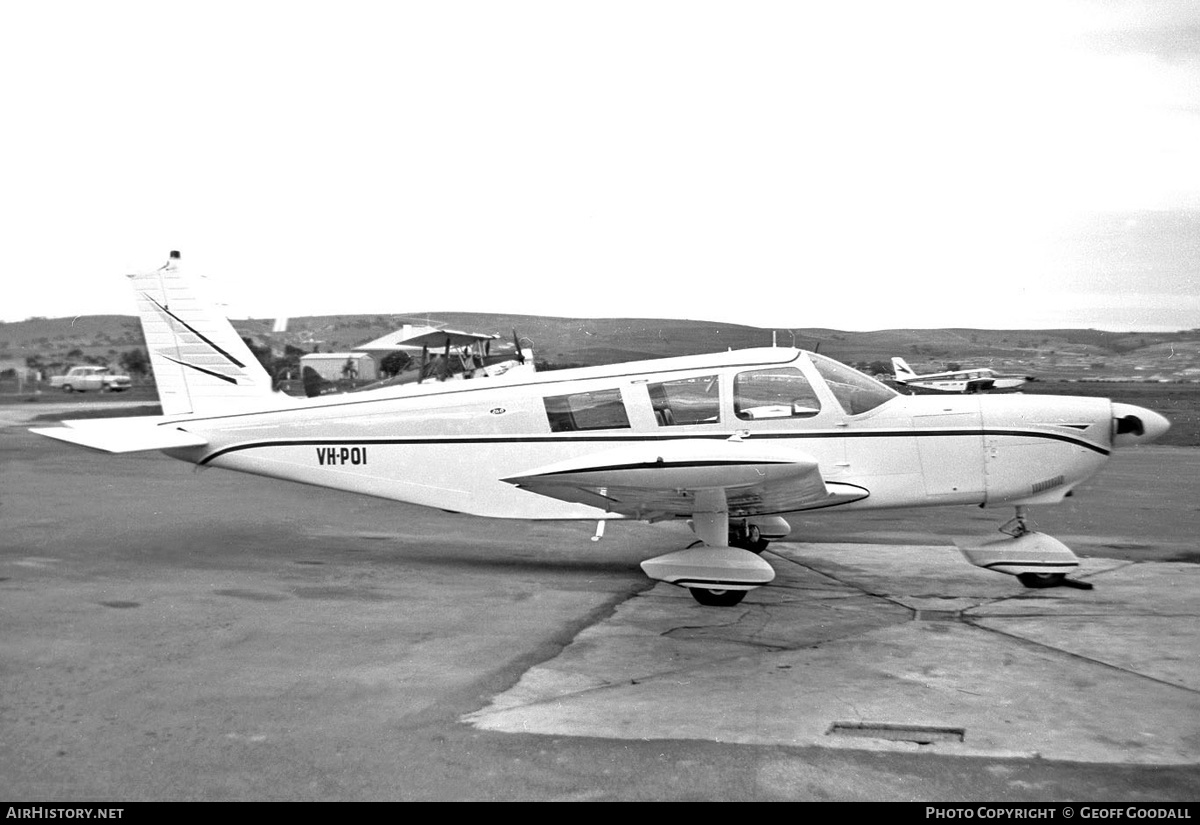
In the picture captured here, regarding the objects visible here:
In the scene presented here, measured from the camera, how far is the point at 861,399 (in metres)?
8.14

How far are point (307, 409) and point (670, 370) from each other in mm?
3465

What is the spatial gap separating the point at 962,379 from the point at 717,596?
26.4 metres

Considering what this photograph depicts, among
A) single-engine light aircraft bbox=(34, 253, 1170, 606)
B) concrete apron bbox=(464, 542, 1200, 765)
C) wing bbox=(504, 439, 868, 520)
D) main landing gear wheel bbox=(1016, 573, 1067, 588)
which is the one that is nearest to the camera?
Answer: concrete apron bbox=(464, 542, 1200, 765)

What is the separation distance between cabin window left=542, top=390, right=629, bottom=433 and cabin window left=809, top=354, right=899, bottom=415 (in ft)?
5.51

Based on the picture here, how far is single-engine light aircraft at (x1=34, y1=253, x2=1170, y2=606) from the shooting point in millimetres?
7242

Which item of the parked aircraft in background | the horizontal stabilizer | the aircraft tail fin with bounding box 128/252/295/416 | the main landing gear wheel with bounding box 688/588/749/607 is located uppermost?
the aircraft tail fin with bounding box 128/252/295/416

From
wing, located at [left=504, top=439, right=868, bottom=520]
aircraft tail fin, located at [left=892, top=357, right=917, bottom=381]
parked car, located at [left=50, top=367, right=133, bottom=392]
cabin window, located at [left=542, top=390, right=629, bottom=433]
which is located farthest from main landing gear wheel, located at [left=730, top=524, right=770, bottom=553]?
parked car, located at [left=50, top=367, right=133, bottom=392]

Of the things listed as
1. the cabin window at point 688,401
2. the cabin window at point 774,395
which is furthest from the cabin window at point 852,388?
the cabin window at point 688,401

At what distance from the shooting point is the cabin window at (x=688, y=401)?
26.9ft

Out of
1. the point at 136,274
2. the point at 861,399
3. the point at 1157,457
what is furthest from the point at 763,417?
the point at 1157,457

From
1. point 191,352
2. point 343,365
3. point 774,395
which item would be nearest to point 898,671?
point 774,395

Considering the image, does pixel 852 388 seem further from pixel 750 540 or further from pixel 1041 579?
pixel 1041 579

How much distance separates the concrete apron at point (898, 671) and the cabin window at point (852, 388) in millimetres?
1506

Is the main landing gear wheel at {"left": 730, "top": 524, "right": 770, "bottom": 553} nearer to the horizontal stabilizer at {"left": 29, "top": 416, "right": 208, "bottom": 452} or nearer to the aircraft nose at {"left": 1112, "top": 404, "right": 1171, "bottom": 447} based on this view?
the aircraft nose at {"left": 1112, "top": 404, "right": 1171, "bottom": 447}
